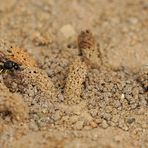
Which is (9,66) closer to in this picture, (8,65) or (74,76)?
(8,65)

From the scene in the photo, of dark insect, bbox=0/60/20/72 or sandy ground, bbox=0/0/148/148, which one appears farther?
dark insect, bbox=0/60/20/72

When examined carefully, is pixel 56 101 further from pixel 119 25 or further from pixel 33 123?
pixel 119 25

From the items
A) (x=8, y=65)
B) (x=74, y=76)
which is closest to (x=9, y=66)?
(x=8, y=65)

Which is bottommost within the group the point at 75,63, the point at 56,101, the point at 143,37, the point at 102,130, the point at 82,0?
the point at 102,130

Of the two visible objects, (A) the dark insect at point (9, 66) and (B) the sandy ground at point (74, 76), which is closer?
(B) the sandy ground at point (74, 76)

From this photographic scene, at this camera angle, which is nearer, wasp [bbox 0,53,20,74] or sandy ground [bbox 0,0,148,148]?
sandy ground [bbox 0,0,148,148]

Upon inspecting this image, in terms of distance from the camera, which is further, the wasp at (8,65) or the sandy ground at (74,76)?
the wasp at (8,65)

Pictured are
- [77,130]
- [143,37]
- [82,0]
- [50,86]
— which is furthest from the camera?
[82,0]

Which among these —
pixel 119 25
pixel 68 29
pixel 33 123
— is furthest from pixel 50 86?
pixel 119 25
